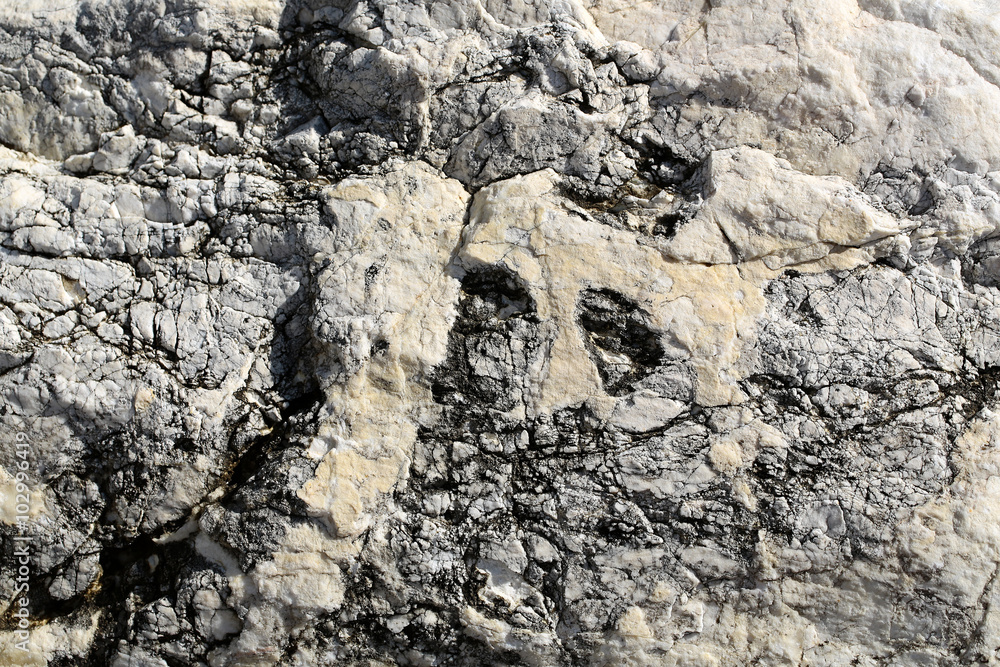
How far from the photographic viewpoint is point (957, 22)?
311 centimetres

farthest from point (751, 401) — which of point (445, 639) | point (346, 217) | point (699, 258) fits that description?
point (346, 217)

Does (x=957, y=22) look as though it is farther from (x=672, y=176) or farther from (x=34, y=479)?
(x=34, y=479)

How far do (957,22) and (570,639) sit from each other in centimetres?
314

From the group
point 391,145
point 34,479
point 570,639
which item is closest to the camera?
point 570,639

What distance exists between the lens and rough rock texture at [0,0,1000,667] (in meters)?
2.63

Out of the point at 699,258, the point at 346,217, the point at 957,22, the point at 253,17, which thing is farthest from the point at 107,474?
the point at 957,22

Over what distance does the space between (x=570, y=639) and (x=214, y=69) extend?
2894 mm

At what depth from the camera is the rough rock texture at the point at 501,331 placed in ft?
8.63

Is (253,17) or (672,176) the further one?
(253,17)

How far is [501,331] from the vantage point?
108 inches

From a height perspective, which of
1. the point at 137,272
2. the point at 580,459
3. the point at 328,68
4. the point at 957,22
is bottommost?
the point at 580,459

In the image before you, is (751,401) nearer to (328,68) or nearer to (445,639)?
Answer: (445,639)

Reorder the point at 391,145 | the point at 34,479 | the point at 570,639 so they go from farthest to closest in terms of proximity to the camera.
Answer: the point at 391,145 < the point at 34,479 < the point at 570,639

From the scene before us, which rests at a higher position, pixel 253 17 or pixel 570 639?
pixel 253 17
